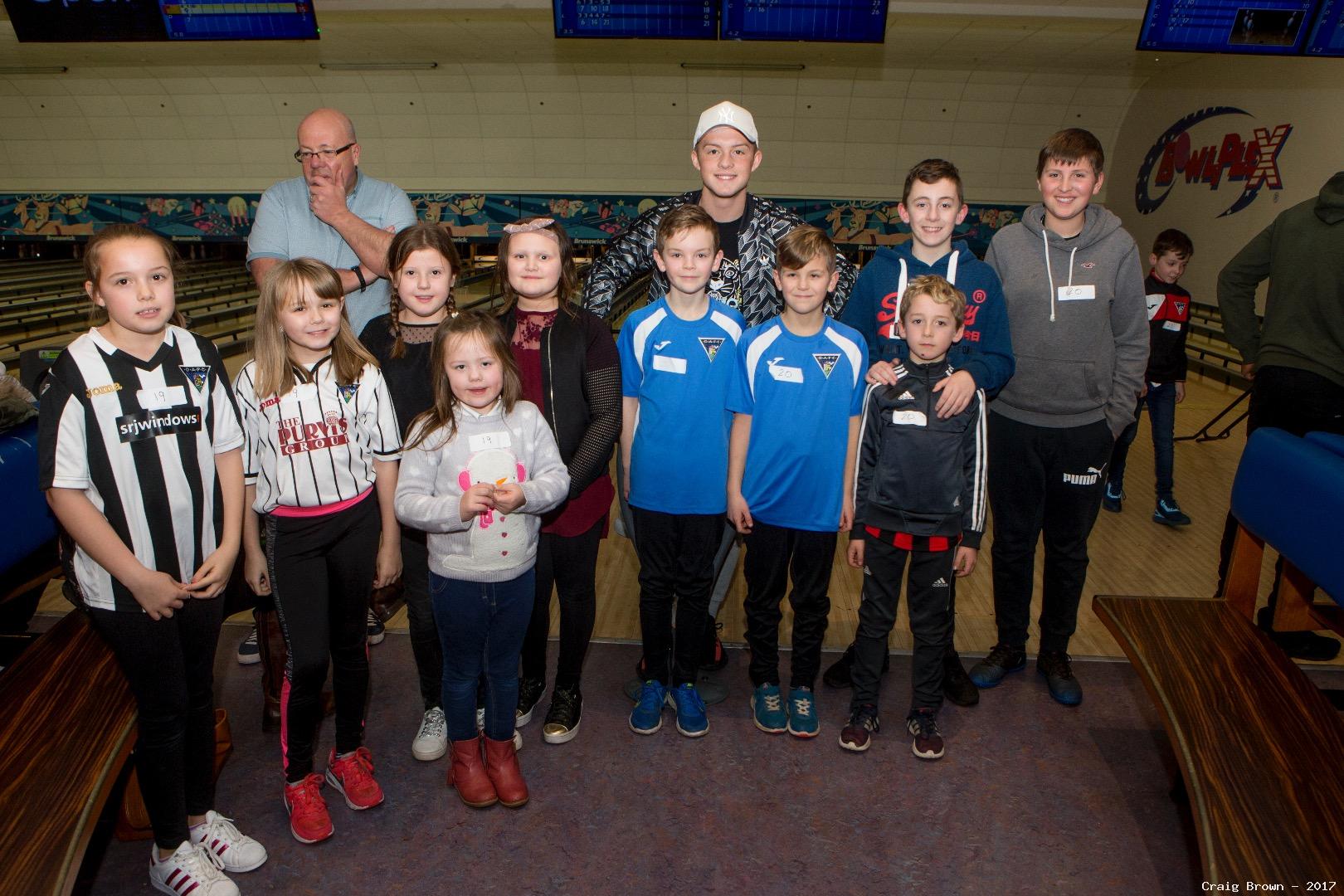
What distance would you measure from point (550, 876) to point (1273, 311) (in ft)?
10.7

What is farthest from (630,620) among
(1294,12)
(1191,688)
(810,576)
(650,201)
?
(650,201)

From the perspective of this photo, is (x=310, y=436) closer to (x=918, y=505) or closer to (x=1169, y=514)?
(x=918, y=505)

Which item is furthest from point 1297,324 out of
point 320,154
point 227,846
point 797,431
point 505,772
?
point 227,846

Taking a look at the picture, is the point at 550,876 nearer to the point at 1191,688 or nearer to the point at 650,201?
the point at 1191,688

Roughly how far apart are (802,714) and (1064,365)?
4.67 ft

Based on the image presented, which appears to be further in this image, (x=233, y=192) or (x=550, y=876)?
(x=233, y=192)

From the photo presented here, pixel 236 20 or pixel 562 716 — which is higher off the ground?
pixel 236 20

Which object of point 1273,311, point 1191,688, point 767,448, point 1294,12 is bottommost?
point 1191,688

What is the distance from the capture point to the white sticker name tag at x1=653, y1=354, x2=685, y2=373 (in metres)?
2.44

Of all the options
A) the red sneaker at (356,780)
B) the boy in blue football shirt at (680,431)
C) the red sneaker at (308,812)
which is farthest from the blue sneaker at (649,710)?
the red sneaker at (308,812)

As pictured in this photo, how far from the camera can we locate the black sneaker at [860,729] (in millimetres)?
2529

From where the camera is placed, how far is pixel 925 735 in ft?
8.34

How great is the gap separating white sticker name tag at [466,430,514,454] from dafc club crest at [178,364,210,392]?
0.61 metres

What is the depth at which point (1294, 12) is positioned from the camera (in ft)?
18.5
